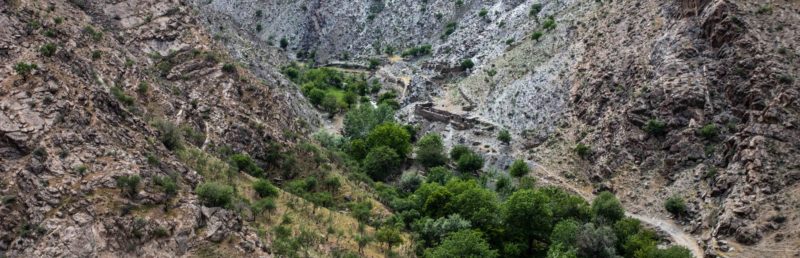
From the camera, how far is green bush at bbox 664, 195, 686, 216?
234 ft

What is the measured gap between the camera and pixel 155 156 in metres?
47.9

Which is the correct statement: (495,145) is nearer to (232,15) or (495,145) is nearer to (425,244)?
(425,244)

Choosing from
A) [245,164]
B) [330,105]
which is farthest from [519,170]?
[330,105]

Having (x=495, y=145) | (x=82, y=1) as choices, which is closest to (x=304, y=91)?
(x=495, y=145)

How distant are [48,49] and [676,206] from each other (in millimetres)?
58117

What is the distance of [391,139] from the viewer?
305 ft

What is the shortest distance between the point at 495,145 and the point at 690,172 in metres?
25.7

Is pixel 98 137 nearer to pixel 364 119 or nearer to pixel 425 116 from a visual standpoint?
pixel 364 119

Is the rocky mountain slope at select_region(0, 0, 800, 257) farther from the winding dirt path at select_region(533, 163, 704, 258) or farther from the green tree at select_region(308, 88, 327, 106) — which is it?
the green tree at select_region(308, 88, 327, 106)

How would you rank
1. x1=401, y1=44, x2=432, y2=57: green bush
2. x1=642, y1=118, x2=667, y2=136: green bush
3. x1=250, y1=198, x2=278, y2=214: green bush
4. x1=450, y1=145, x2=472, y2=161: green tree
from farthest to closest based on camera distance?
1. x1=401, y1=44, x2=432, y2=57: green bush
2. x1=450, y1=145, x2=472, y2=161: green tree
3. x1=642, y1=118, x2=667, y2=136: green bush
4. x1=250, y1=198, x2=278, y2=214: green bush

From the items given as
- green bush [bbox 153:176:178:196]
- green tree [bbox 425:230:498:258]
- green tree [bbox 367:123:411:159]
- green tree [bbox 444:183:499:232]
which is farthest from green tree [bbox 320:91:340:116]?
green bush [bbox 153:176:178:196]

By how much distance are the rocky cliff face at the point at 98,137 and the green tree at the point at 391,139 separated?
24.5 m

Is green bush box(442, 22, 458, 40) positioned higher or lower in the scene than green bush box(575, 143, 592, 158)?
higher

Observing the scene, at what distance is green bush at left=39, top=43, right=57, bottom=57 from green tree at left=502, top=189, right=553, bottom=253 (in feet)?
135
